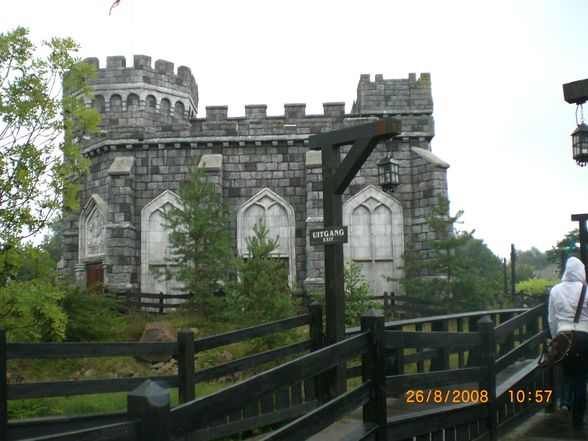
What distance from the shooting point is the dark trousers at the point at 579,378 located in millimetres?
5977

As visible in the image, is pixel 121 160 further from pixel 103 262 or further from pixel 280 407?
pixel 280 407

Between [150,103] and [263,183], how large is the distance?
6097 mm

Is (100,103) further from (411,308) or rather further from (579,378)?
(579,378)

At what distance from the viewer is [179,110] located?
971 inches

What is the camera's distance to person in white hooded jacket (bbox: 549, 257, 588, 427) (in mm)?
6008

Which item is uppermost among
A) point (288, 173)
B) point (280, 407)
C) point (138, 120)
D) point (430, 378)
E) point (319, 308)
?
point (138, 120)

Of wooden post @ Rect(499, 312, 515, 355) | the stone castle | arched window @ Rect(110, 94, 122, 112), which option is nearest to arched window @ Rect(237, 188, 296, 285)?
the stone castle

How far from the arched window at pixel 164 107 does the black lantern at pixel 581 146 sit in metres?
16.8

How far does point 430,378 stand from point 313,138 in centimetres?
354

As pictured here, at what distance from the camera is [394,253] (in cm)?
2052

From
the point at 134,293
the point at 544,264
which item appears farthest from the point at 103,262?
the point at 544,264

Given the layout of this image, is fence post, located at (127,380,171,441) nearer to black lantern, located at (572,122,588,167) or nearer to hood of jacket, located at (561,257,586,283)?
hood of jacket, located at (561,257,586,283)
